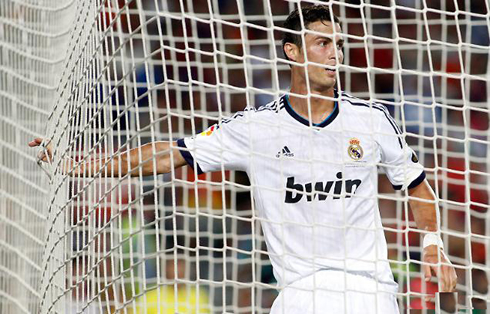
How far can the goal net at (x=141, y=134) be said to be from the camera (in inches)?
95.4

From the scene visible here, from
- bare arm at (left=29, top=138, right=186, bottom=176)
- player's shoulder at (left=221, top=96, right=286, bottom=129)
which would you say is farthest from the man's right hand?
player's shoulder at (left=221, top=96, right=286, bottom=129)

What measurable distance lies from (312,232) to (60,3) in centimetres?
160

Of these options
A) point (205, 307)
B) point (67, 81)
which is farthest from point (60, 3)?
point (205, 307)

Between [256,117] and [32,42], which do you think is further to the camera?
[32,42]

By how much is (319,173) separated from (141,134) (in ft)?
2.13

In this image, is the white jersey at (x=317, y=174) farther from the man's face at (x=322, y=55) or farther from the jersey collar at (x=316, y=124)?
the man's face at (x=322, y=55)

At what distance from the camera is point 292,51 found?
2.84 m

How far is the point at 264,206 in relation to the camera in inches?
105

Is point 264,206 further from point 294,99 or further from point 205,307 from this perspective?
point 205,307

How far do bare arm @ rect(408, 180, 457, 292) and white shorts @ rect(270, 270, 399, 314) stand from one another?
0.16 metres

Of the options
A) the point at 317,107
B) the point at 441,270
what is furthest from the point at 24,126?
the point at 441,270

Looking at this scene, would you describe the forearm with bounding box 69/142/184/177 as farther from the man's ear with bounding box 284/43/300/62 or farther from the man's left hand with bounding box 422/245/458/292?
the man's left hand with bounding box 422/245/458/292

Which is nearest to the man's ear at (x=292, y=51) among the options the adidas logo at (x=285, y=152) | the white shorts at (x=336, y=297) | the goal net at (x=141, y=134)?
the goal net at (x=141, y=134)

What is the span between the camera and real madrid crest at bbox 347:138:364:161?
263cm
